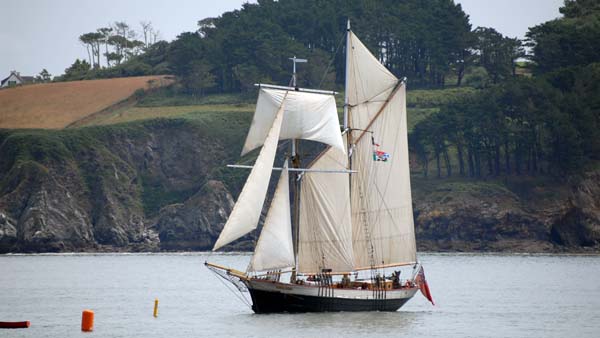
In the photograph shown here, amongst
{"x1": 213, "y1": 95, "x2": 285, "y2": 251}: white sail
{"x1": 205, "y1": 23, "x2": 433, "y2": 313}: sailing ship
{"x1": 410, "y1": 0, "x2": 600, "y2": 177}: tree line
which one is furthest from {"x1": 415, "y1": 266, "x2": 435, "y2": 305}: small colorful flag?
{"x1": 410, "y1": 0, "x2": 600, "y2": 177}: tree line

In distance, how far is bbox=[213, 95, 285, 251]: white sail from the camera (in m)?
58.7

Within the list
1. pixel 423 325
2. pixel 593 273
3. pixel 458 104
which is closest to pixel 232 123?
pixel 458 104

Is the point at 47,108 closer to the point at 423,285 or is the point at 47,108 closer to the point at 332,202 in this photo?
the point at 423,285

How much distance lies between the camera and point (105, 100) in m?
197

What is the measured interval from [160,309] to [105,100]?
131 meters

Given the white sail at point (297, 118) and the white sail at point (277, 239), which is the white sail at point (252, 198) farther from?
the white sail at point (277, 239)

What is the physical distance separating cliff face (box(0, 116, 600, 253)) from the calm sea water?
25.3 meters

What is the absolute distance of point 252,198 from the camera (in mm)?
59625

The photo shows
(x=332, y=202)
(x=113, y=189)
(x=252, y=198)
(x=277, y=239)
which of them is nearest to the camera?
(x=252, y=198)

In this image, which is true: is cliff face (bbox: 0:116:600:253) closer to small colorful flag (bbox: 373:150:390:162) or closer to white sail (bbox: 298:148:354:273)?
small colorful flag (bbox: 373:150:390:162)

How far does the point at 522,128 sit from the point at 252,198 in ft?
327

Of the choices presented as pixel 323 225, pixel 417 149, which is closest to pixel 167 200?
pixel 417 149

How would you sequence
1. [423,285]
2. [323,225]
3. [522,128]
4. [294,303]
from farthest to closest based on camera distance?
1. [522,128]
2. [423,285]
3. [323,225]
4. [294,303]

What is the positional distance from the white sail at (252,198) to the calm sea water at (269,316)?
496cm
